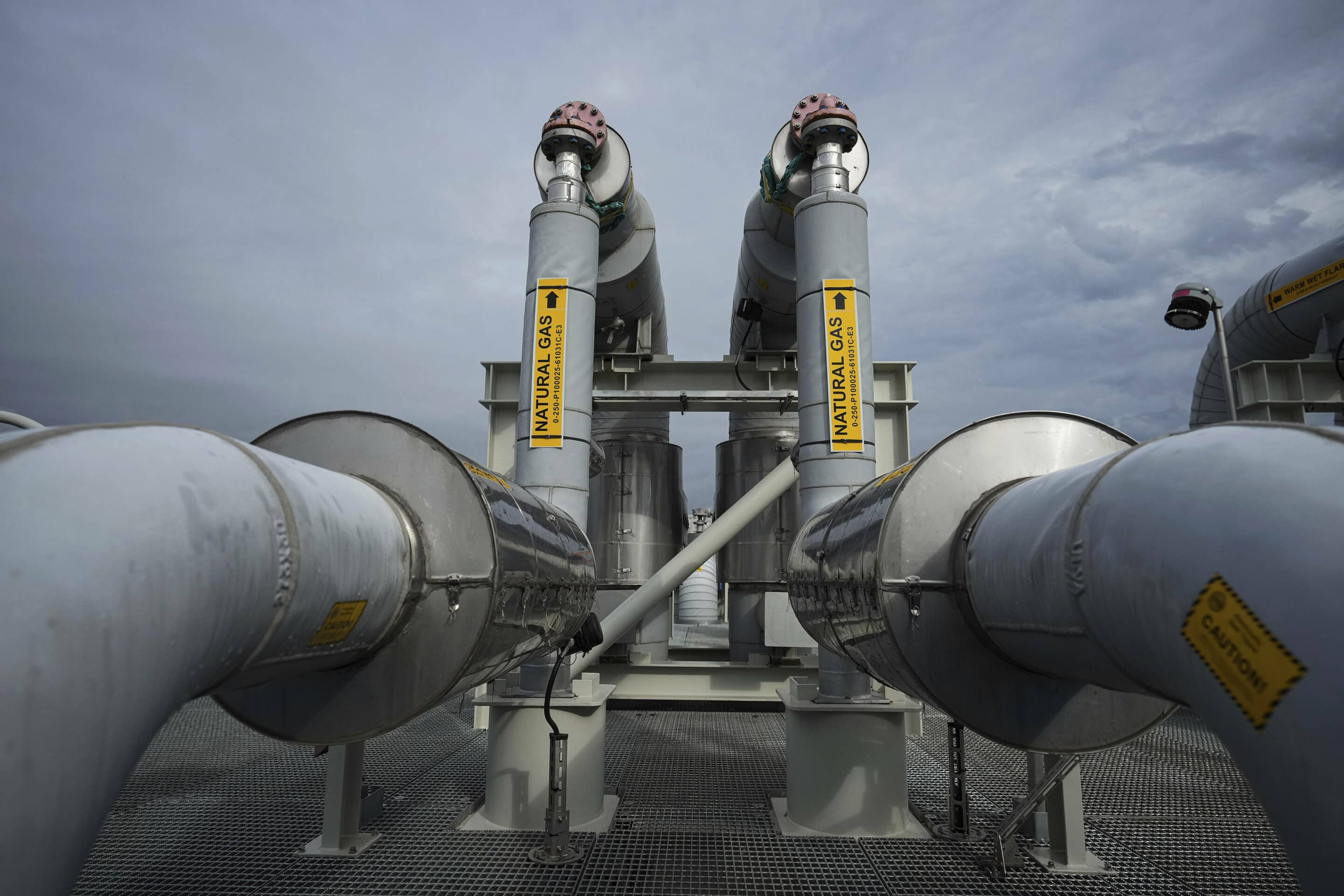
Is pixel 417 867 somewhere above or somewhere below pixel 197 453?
below

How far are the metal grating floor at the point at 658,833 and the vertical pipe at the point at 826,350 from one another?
109cm

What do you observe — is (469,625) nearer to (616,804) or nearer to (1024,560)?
(1024,560)

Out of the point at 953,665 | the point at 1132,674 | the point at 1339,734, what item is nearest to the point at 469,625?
the point at 953,665

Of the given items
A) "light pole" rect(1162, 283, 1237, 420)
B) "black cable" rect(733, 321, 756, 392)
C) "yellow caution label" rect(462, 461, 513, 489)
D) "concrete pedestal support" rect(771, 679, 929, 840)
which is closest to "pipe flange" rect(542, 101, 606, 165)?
"black cable" rect(733, 321, 756, 392)

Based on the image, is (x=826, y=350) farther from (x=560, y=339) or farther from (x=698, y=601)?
(x=698, y=601)

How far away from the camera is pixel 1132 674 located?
4.53ft

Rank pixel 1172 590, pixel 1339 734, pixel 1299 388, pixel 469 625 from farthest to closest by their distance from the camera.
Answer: pixel 1299 388, pixel 469 625, pixel 1172 590, pixel 1339 734

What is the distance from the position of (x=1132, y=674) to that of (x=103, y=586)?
1.63 m

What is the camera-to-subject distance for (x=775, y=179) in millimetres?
5535

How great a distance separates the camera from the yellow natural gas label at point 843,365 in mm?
4621

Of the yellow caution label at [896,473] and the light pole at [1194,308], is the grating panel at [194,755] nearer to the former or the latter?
the yellow caution label at [896,473]

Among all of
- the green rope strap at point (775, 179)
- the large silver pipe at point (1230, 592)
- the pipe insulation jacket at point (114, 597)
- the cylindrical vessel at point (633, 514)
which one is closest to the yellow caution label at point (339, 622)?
the pipe insulation jacket at point (114, 597)

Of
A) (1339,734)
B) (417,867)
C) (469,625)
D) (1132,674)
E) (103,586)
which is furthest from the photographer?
(417,867)

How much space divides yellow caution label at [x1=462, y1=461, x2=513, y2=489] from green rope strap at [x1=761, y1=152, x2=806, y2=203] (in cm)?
361
